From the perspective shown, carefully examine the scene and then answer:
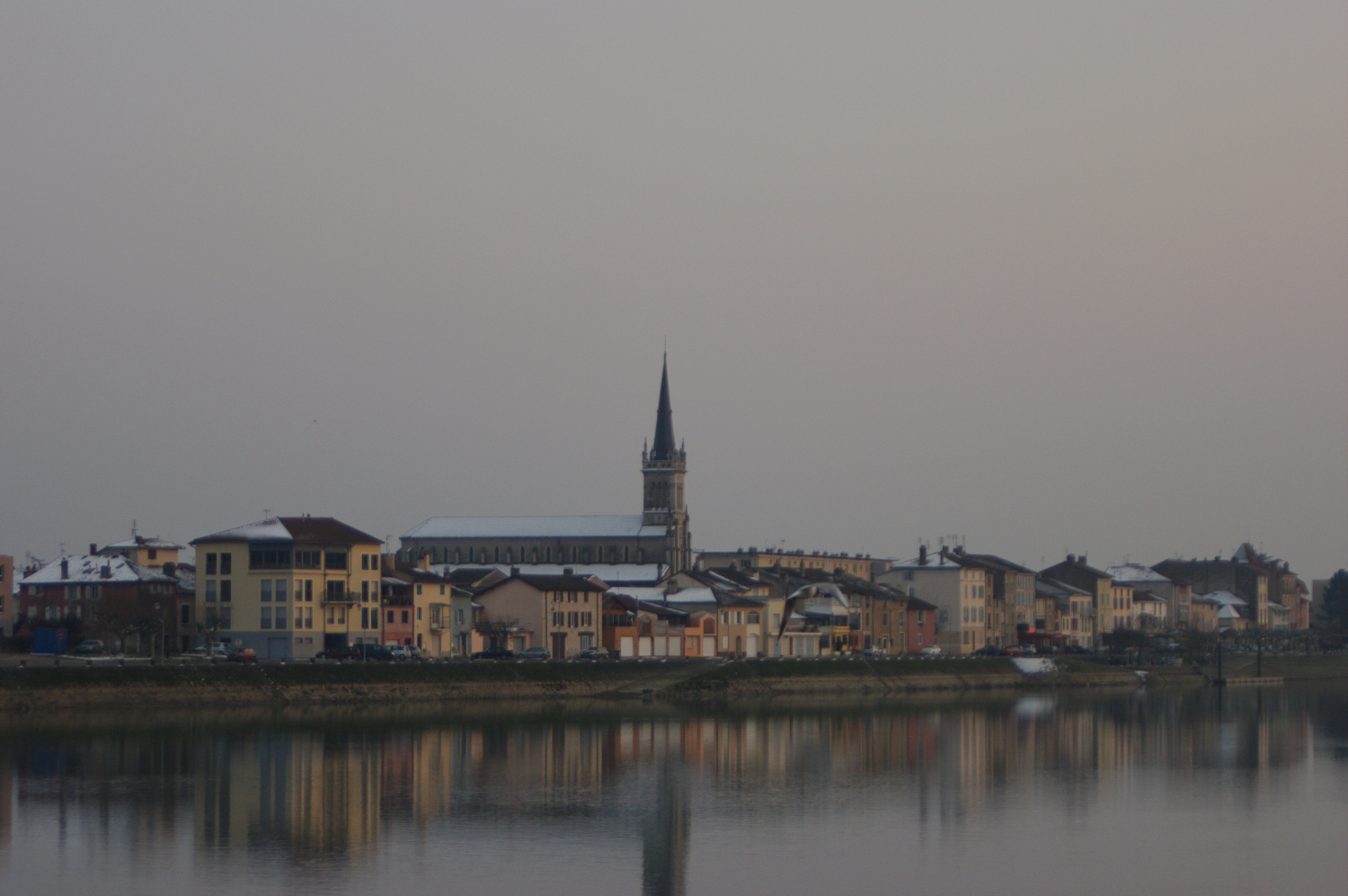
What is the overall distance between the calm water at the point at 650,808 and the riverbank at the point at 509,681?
4308 mm

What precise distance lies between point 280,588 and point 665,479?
284 ft

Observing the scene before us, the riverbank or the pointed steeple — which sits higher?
the pointed steeple

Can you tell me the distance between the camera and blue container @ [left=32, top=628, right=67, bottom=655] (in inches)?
3123

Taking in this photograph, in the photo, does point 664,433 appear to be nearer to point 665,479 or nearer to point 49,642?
point 665,479

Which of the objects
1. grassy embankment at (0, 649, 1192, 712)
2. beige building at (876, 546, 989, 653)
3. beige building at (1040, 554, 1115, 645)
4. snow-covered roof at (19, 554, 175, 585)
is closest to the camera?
grassy embankment at (0, 649, 1192, 712)

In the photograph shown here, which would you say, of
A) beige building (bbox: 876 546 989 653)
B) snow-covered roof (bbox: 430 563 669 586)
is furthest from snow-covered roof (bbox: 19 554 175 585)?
beige building (bbox: 876 546 989 653)

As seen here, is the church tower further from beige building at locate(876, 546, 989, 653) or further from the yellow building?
the yellow building

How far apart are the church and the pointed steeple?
9534 mm

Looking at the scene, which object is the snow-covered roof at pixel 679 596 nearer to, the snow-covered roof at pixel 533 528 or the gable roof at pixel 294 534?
the gable roof at pixel 294 534

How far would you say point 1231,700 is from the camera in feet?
295

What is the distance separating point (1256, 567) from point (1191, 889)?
5972 inches

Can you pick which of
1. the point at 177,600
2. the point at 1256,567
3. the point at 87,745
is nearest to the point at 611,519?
the point at 1256,567

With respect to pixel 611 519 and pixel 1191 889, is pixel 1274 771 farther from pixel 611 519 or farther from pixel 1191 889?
pixel 611 519

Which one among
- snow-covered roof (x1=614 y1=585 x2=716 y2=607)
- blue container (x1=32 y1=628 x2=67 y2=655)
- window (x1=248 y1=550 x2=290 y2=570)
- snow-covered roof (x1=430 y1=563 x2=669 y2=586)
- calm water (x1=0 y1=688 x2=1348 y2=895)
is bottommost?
calm water (x1=0 y1=688 x2=1348 y2=895)
